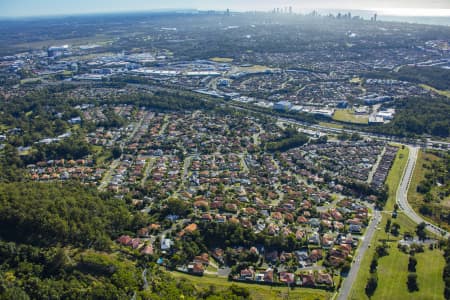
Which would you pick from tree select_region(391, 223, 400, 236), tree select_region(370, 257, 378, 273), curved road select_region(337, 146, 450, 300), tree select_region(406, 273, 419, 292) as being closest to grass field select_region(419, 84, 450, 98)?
curved road select_region(337, 146, 450, 300)

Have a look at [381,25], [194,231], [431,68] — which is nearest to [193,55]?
[431,68]

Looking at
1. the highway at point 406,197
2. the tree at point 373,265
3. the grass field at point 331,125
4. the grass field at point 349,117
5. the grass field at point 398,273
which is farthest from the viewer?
the grass field at point 349,117

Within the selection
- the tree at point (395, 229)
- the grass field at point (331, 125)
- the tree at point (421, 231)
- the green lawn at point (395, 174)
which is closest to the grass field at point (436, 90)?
the grass field at point (331, 125)

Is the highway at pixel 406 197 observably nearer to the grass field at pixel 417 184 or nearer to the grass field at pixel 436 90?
the grass field at pixel 417 184

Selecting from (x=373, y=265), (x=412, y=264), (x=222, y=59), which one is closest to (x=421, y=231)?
(x=412, y=264)

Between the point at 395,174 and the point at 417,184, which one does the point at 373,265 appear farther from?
the point at 395,174

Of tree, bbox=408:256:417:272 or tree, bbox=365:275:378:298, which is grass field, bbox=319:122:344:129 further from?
tree, bbox=365:275:378:298
